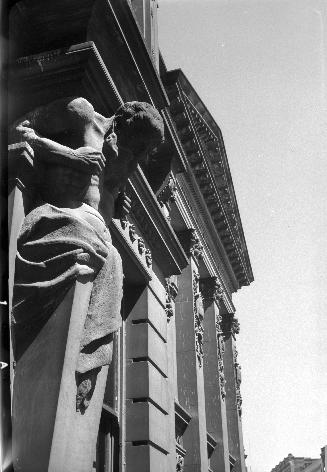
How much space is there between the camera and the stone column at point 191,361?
14.9 meters

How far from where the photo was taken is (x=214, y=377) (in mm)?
19406

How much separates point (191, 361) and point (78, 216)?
11185mm

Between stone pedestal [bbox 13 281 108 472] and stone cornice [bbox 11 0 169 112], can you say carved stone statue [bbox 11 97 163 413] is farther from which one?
stone cornice [bbox 11 0 169 112]

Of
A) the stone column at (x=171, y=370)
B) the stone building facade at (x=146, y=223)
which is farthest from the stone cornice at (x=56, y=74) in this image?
the stone column at (x=171, y=370)

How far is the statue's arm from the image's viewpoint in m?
5.68

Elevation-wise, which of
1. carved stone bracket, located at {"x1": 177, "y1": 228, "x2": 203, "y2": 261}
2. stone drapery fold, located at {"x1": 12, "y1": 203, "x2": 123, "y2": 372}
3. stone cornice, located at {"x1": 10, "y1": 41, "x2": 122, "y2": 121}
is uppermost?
carved stone bracket, located at {"x1": 177, "y1": 228, "x2": 203, "y2": 261}

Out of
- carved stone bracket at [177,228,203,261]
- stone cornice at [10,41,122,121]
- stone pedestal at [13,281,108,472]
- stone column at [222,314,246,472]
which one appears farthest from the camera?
stone column at [222,314,246,472]

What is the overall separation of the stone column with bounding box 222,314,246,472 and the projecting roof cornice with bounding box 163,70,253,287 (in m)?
2.71

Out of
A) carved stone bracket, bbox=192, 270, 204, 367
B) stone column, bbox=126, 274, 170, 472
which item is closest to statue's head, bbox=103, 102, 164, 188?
stone column, bbox=126, 274, 170, 472

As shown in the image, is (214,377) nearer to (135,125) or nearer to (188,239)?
(188,239)

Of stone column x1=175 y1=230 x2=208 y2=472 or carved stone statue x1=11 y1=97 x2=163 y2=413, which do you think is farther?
stone column x1=175 y1=230 x2=208 y2=472

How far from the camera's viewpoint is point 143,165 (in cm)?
1146

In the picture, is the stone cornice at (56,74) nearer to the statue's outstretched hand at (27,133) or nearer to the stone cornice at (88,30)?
the stone cornice at (88,30)

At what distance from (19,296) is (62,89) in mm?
2524
